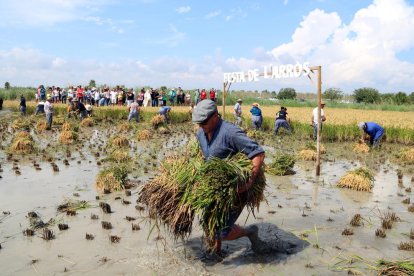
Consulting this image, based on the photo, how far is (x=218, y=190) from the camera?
12.5 feet

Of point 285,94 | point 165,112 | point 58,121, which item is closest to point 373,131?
point 165,112

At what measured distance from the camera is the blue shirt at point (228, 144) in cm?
388

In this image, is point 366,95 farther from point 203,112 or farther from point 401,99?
point 203,112

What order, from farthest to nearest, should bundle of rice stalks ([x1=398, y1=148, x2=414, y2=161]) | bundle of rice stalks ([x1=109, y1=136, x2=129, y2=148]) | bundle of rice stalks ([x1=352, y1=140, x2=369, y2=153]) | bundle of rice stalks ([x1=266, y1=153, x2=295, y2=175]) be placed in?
bundle of rice stalks ([x1=109, y1=136, x2=129, y2=148]) → bundle of rice stalks ([x1=352, y1=140, x2=369, y2=153]) → bundle of rice stalks ([x1=398, y1=148, x2=414, y2=161]) → bundle of rice stalks ([x1=266, y1=153, x2=295, y2=175])

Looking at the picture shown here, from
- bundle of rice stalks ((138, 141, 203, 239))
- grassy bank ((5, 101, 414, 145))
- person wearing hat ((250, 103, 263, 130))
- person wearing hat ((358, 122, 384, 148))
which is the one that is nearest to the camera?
bundle of rice stalks ((138, 141, 203, 239))

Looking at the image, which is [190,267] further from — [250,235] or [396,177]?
[396,177]

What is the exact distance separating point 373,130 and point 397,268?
32.5ft

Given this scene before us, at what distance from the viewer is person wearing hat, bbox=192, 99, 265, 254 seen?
3875 mm

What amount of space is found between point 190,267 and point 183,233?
38cm

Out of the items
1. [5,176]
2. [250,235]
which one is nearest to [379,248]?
[250,235]

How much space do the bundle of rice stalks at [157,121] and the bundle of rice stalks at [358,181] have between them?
11.8 metres

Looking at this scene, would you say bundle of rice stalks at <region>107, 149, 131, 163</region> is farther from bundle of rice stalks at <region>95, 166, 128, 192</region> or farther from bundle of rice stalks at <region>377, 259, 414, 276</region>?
bundle of rice stalks at <region>377, 259, 414, 276</region>

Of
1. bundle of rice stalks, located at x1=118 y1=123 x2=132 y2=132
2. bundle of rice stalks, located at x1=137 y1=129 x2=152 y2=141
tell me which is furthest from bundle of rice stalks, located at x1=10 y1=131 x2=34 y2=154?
bundle of rice stalks, located at x1=118 y1=123 x2=132 y2=132

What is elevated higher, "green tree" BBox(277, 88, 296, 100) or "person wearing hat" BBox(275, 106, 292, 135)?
"green tree" BBox(277, 88, 296, 100)
